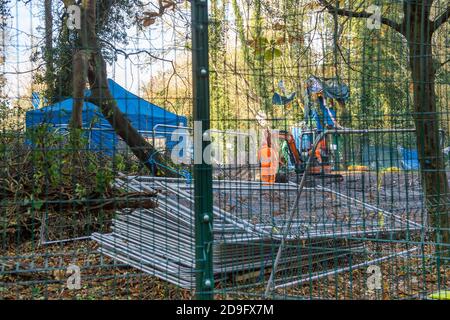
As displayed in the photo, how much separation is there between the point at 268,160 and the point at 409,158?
1.50 metres

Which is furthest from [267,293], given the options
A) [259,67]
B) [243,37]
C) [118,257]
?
[243,37]

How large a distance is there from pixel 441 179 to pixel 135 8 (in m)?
3.77

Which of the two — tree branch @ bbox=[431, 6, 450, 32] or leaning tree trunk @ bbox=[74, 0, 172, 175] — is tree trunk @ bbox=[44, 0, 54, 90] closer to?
leaning tree trunk @ bbox=[74, 0, 172, 175]

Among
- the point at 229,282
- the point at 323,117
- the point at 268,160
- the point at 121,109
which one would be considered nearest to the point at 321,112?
the point at 323,117

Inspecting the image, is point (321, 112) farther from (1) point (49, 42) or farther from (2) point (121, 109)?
(1) point (49, 42)

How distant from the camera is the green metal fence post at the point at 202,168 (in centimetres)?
391

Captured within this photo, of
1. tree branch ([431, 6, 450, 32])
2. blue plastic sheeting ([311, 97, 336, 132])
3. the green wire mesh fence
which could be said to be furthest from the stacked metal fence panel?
tree branch ([431, 6, 450, 32])

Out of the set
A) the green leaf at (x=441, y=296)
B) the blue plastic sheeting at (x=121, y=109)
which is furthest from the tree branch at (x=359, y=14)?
the green leaf at (x=441, y=296)

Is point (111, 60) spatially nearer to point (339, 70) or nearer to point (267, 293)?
point (339, 70)

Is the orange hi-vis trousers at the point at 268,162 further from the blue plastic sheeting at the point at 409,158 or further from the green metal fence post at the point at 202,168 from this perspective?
the blue plastic sheeting at the point at 409,158

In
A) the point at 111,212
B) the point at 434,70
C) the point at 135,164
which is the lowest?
the point at 111,212

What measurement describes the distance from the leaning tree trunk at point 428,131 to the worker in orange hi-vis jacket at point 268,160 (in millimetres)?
1399
